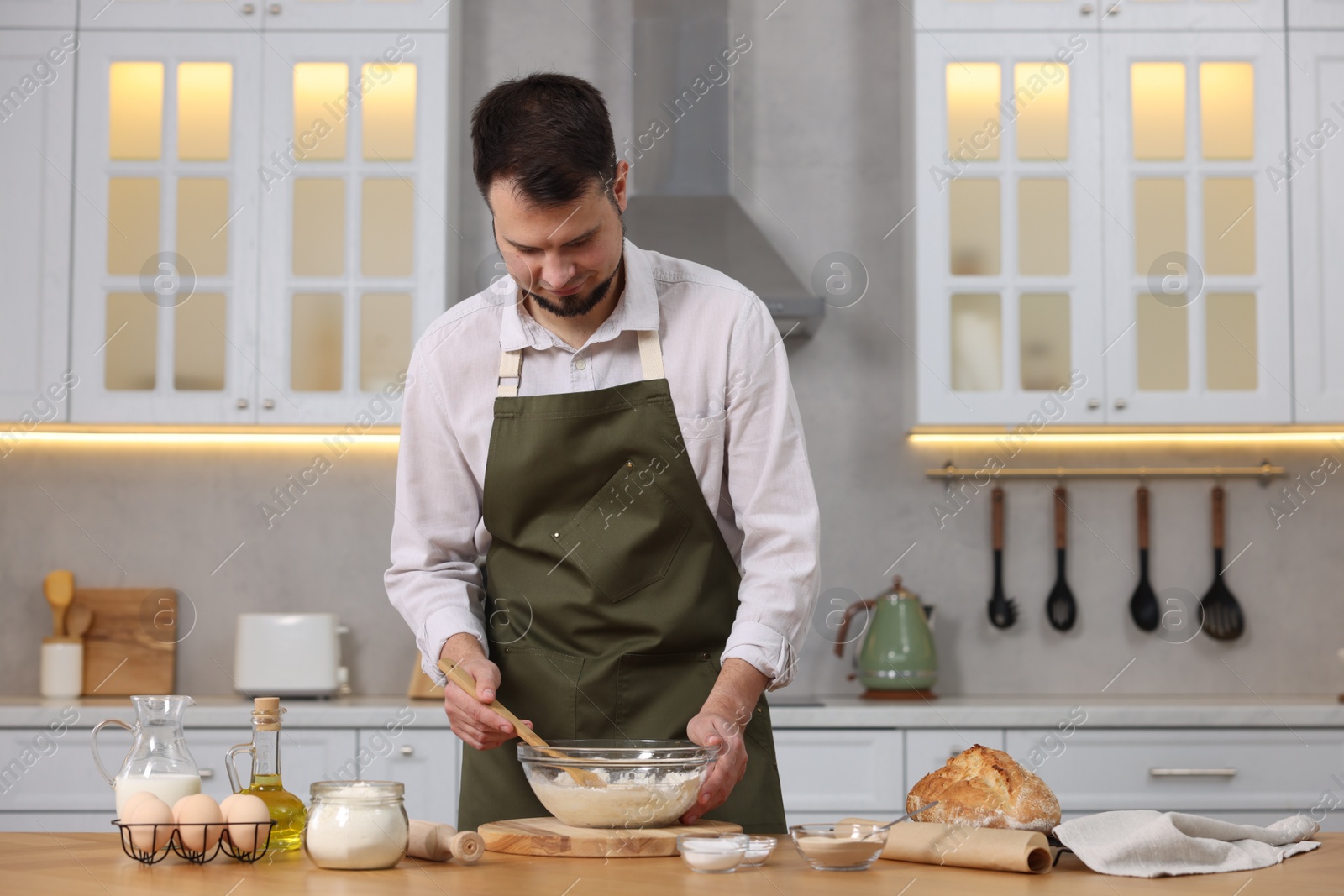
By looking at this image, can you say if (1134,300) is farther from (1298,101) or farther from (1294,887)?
(1294,887)

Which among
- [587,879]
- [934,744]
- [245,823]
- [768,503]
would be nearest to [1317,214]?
[934,744]

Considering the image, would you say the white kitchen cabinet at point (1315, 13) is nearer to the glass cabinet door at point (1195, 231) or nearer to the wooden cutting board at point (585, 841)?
the glass cabinet door at point (1195, 231)

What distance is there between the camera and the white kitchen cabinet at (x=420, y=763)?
2.94 m

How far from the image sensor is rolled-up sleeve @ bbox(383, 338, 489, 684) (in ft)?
5.94

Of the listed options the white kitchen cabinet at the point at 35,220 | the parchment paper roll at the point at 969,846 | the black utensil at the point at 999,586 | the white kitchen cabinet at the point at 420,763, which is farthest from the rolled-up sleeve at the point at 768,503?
the white kitchen cabinet at the point at 35,220

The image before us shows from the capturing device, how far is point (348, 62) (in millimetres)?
3299

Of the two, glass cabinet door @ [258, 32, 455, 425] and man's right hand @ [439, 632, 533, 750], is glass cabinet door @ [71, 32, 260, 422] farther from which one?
man's right hand @ [439, 632, 533, 750]

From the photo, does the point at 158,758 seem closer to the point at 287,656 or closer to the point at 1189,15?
the point at 287,656

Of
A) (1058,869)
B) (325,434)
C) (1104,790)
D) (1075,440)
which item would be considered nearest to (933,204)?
(1075,440)

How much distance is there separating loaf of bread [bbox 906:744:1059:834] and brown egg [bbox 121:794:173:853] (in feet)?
2.49

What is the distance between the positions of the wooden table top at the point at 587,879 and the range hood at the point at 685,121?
2259 mm

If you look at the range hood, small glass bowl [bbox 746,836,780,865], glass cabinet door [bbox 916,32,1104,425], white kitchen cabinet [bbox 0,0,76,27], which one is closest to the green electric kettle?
glass cabinet door [bbox 916,32,1104,425]

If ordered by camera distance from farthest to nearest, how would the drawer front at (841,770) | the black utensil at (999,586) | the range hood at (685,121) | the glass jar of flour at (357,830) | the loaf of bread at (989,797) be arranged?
the black utensil at (999,586), the range hood at (685,121), the drawer front at (841,770), the loaf of bread at (989,797), the glass jar of flour at (357,830)

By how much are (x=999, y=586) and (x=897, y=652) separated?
447 mm
